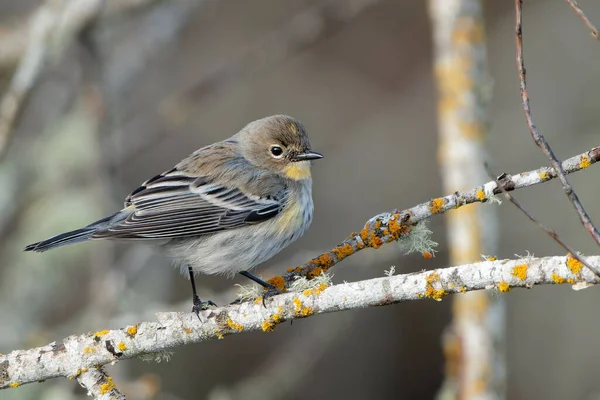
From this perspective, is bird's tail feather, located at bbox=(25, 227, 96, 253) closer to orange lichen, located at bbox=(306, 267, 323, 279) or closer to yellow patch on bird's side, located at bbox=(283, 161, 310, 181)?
orange lichen, located at bbox=(306, 267, 323, 279)

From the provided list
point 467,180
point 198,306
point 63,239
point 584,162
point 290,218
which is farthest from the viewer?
point 467,180

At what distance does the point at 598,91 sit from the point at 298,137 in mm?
4935

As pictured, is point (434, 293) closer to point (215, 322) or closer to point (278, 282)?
point (215, 322)

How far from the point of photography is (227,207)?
213 inches

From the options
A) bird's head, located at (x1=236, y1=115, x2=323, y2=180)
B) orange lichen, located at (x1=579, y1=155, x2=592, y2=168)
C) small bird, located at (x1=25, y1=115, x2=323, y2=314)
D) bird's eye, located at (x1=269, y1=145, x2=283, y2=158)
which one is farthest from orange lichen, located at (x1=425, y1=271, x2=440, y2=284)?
bird's eye, located at (x1=269, y1=145, x2=283, y2=158)

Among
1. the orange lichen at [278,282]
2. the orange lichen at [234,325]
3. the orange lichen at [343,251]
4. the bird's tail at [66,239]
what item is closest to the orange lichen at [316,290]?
the orange lichen at [234,325]

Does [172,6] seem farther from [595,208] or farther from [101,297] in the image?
[595,208]

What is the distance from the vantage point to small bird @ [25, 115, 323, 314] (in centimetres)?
510

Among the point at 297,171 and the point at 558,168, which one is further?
the point at 297,171

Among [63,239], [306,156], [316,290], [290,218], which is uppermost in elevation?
[306,156]

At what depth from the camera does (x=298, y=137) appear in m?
6.04

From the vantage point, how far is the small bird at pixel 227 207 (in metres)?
5.10

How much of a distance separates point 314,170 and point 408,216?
24.7 feet

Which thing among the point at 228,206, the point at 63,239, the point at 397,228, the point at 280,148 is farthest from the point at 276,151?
the point at 397,228
